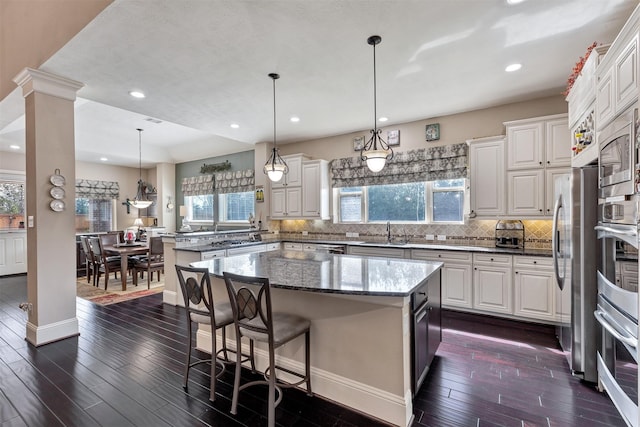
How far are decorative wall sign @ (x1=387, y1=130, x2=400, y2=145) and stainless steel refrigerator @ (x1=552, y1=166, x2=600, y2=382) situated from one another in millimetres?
2779

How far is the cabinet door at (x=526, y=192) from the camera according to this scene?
3760mm

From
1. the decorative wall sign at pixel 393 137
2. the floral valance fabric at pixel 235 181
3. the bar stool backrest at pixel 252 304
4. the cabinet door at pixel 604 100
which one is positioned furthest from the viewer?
the floral valance fabric at pixel 235 181

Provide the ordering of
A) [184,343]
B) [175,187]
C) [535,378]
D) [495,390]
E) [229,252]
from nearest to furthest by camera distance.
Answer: [495,390] < [535,378] < [184,343] < [229,252] < [175,187]

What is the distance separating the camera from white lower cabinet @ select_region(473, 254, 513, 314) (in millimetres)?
3732

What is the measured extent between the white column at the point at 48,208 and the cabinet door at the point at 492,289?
487 cm

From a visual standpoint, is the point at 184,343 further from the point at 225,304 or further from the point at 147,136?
the point at 147,136

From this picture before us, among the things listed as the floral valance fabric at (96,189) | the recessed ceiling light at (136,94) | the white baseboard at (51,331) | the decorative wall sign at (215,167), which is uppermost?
the recessed ceiling light at (136,94)

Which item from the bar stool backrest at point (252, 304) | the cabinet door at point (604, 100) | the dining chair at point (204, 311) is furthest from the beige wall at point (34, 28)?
the cabinet door at point (604, 100)

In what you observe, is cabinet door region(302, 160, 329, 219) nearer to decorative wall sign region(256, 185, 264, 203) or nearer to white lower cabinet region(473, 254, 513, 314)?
decorative wall sign region(256, 185, 264, 203)

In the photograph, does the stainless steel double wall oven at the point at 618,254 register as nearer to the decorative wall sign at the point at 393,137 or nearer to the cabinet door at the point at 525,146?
the cabinet door at the point at 525,146

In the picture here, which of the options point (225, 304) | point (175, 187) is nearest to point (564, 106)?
point (225, 304)

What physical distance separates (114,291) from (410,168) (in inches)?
219

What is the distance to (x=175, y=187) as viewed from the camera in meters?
8.68

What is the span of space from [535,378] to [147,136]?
8.02m
